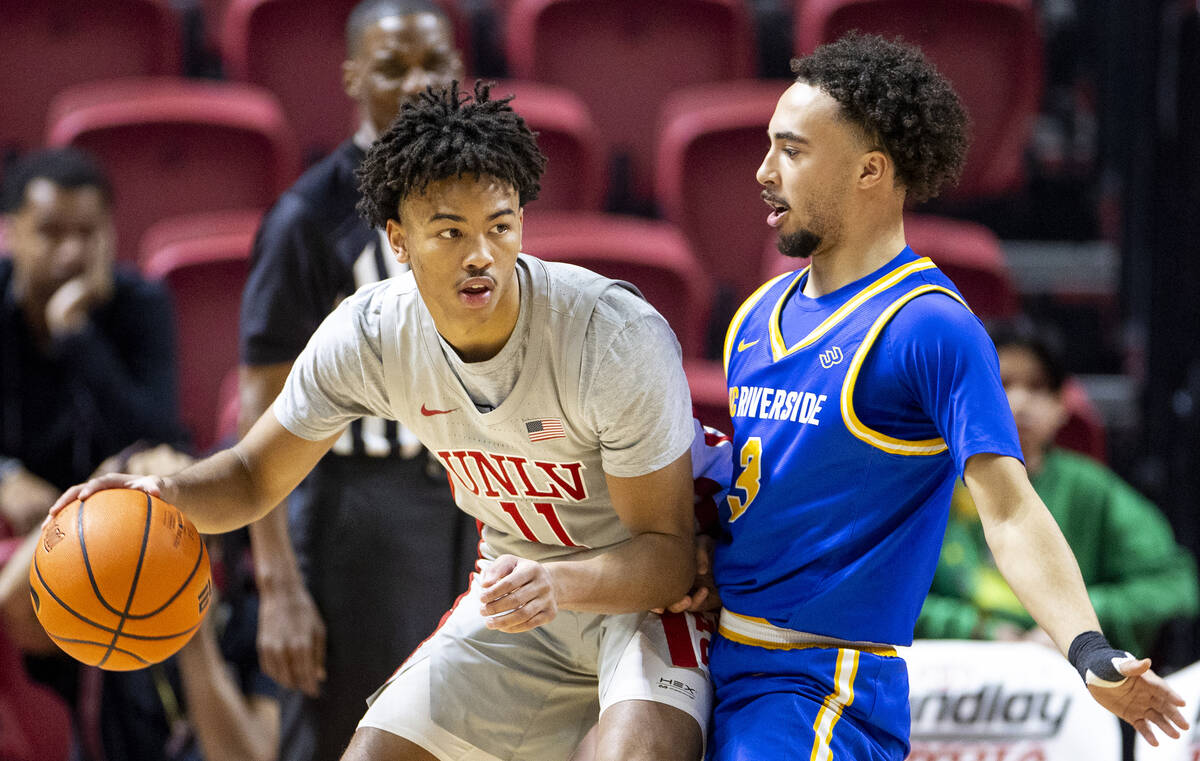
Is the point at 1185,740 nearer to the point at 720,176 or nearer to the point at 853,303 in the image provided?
the point at 853,303

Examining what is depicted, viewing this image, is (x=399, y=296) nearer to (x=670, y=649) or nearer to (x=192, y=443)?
(x=670, y=649)

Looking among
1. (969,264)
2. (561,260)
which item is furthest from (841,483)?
(969,264)

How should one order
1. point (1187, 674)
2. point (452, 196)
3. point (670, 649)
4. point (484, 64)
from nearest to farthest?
point (452, 196), point (670, 649), point (1187, 674), point (484, 64)

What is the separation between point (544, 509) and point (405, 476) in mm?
1000

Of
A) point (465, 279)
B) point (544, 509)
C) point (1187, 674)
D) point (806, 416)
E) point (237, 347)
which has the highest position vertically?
point (465, 279)

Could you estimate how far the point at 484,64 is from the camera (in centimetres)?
598

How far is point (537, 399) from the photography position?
2.63 m

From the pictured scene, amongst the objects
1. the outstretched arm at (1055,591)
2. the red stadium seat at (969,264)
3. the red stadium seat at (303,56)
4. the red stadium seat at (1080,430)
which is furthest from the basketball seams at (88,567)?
the red stadium seat at (303,56)

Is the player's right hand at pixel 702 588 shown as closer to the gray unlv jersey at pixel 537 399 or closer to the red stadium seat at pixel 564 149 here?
the gray unlv jersey at pixel 537 399

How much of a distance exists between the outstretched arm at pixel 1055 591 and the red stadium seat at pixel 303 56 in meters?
3.69

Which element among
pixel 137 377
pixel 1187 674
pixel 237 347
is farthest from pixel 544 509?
pixel 237 347

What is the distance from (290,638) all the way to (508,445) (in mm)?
1223

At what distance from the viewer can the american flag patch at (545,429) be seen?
263cm

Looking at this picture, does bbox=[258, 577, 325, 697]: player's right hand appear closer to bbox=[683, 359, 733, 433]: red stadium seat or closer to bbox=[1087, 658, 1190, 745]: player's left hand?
bbox=[683, 359, 733, 433]: red stadium seat
